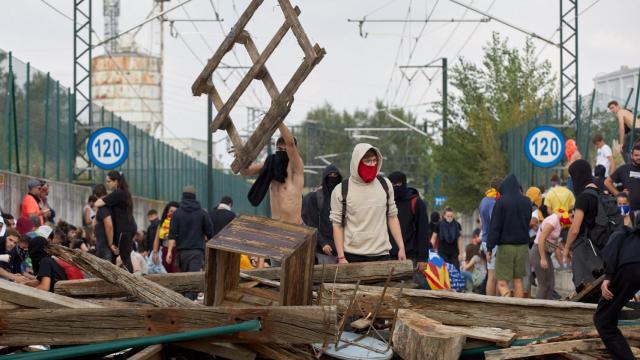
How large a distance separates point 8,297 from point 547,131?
59.1 ft

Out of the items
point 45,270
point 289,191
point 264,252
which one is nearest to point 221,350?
point 264,252

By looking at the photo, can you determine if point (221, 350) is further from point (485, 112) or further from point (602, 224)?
point (485, 112)

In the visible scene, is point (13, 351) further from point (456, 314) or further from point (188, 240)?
point (188, 240)

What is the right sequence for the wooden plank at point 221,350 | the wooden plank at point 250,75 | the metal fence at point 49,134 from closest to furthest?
1. the wooden plank at point 221,350
2. the wooden plank at point 250,75
3. the metal fence at point 49,134

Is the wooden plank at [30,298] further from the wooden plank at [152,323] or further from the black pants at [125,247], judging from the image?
the black pants at [125,247]

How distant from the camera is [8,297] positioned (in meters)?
8.41

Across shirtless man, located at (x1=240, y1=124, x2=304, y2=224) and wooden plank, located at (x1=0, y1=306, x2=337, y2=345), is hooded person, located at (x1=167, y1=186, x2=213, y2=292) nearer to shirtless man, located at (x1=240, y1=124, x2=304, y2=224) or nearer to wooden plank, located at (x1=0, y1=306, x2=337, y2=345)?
shirtless man, located at (x1=240, y1=124, x2=304, y2=224)

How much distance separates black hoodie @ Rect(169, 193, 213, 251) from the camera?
18766 millimetres

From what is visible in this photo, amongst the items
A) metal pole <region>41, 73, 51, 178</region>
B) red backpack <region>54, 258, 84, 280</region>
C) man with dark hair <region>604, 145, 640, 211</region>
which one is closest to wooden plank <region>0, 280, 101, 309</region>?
red backpack <region>54, 258, 84, 280</region>

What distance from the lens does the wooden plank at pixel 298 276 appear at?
894cm

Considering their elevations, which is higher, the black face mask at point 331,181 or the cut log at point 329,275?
the black face mask at point 331,181

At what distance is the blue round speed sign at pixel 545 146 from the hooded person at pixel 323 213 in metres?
11.0

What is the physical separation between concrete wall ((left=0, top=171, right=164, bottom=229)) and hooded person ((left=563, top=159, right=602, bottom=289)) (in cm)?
1013

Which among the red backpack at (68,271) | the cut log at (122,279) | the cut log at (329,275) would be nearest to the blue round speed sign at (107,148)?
the red backpack at (68,271)
